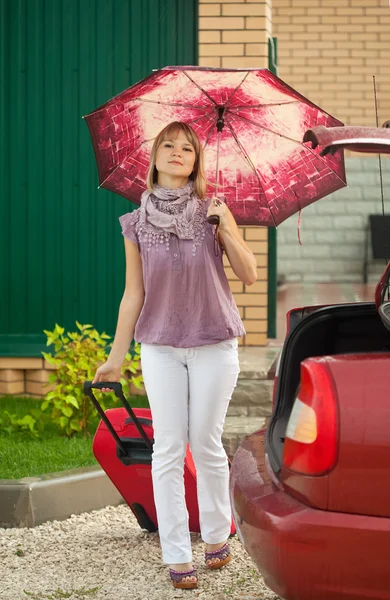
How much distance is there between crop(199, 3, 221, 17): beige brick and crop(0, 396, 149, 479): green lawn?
3.09 metres

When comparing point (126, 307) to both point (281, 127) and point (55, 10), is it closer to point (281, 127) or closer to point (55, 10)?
point (281, 127)

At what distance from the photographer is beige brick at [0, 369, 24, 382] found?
794cm

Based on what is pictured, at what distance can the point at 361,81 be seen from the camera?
1689 cm

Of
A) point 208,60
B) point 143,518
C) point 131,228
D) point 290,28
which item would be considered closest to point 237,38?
point 208,60

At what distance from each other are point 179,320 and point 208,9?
4.17m

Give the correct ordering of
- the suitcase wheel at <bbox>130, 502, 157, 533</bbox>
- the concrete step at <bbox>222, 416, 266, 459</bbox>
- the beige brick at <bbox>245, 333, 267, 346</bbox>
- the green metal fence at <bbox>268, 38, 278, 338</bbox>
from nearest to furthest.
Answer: the suitcase wheel at <bbox>130, 502, 157, 533</bbox> → the concrete step at <bbox>222, 416, 266, 459</bbox> → the beige brick at <bbox>245, 333, 267, 346</bbox> → the green metal fence at <bbox>268, 38, 278, 338</bbox>

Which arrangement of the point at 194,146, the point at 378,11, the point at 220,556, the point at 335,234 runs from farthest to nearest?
the point at 378,11
the point at 335,234
the point at 220,556
the point at 194,146

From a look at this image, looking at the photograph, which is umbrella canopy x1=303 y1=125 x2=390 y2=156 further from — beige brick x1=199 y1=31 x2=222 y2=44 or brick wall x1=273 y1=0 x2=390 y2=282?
brick wall x1=273 y1=0 x2=390 y2=282

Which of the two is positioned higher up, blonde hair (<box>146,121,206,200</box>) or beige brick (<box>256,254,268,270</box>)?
blonde hair (<box>146,121,206,200</box>)

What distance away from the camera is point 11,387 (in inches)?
313

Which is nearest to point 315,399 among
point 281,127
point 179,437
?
point 179,437

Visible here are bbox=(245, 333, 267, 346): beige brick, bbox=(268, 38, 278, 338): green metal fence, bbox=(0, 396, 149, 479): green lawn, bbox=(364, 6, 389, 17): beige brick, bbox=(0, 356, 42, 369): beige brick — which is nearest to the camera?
bbox=(0, 396, 149, 479): green lawn

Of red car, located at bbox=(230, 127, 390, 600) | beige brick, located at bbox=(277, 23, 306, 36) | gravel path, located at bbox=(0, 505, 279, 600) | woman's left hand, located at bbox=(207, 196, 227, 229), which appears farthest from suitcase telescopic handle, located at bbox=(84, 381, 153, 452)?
beige brick, located at bbox=(277, 23, 306, 36)

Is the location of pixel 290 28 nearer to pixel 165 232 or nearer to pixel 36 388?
pixel 36 388
